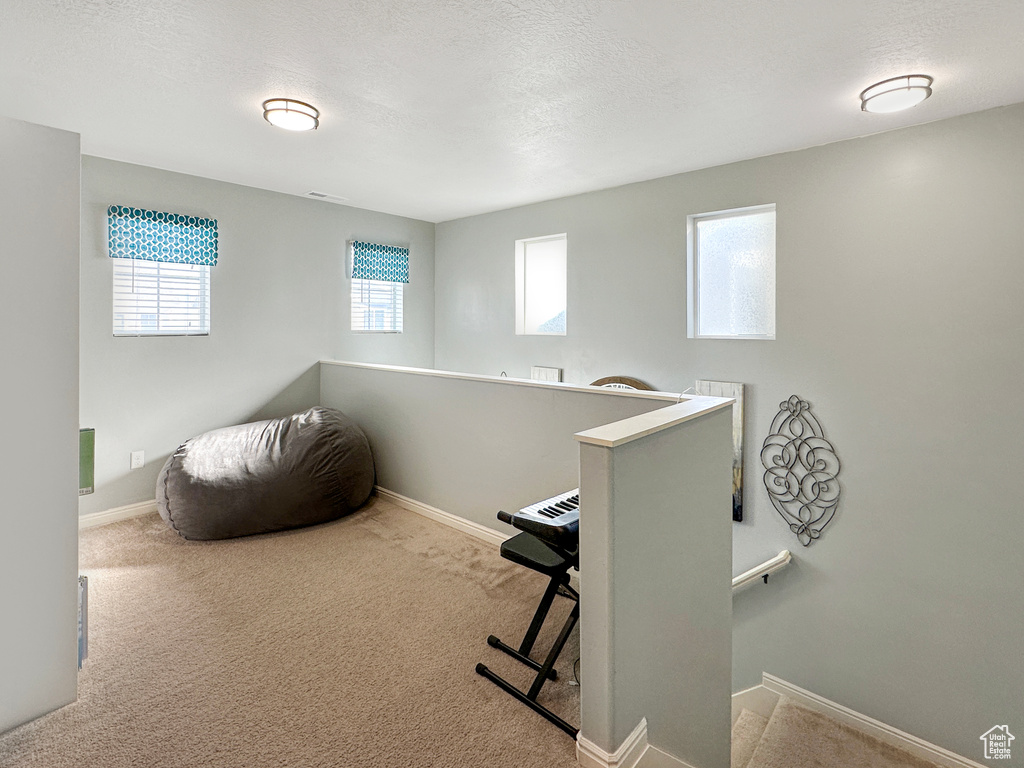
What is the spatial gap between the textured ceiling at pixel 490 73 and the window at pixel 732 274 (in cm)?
47

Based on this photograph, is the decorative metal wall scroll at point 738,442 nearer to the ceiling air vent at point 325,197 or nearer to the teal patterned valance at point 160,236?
the ceiling air vent at point 325,197

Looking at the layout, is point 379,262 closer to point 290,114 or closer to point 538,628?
point 290,114

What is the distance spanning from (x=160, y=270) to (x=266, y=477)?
5.91 ft

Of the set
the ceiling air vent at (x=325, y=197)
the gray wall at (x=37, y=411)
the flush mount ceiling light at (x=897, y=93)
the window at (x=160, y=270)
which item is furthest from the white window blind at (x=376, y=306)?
the flush mount ceiling light at (x=897, y=93)

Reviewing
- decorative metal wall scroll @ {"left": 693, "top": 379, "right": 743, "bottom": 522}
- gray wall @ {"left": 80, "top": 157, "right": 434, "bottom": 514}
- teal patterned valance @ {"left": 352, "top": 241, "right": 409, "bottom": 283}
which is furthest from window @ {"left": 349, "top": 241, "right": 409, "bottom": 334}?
decorative metal wall scroll @ {"left": 693, "top": 379, "right": 743, "bottom": 522}

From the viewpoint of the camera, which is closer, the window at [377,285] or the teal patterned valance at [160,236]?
the teal patterned valance at [160,236]

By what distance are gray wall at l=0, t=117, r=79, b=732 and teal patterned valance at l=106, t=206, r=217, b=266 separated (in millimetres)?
2339

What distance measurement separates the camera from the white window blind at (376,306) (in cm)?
489

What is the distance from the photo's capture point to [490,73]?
90.4 inches

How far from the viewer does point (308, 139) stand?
308cm

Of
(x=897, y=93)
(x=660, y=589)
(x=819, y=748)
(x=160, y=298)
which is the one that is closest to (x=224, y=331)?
(x=160, y=298)

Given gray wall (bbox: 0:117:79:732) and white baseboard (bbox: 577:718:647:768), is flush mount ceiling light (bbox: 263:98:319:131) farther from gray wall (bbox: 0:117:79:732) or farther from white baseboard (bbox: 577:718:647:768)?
white baseboard (bbox: 577:718:647:768)

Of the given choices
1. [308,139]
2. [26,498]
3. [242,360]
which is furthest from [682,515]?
[242,360]

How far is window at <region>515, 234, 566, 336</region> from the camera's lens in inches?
188
